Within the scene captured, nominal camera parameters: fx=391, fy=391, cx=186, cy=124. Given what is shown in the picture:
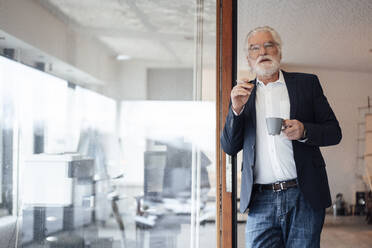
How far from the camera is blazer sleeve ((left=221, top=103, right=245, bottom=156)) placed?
1.62 metres

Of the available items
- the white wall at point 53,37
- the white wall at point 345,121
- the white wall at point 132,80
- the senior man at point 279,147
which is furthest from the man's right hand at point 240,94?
the white wall at point 53,37

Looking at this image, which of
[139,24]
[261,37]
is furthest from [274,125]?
[139,24]

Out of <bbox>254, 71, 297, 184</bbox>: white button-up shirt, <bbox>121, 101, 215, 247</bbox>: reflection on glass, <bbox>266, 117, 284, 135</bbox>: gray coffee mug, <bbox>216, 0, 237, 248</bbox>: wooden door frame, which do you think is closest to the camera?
<bbox>266, 117, 284, 135</bbox>: gray coffee mug

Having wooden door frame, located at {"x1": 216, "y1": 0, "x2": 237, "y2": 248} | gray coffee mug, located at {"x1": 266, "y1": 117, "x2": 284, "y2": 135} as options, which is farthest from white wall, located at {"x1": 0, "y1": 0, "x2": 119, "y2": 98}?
Result: gray coffee mug, located at {"x1": 266, "y1": 117, "x2": 284, "y2": 135}

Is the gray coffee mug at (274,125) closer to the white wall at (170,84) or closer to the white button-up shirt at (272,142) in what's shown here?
the white button-up shirt at (272,142)

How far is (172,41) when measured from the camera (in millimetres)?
2221

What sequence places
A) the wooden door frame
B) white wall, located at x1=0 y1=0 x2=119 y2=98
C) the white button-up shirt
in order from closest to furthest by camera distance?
1. the white button-up shirt
2. the wooden door frame
3. white wall, located at x1=0 y1=0 x2=119 y2=98

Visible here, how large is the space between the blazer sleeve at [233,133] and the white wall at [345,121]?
19.0 inches

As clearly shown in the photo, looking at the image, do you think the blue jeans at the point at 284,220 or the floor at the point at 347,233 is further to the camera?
the floor at the point at 347,233

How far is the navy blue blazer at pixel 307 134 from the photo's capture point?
1573 millimetres

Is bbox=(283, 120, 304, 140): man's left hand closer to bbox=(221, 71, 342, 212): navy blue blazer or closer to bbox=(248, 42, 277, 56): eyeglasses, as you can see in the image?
bbox=(221, 71, 342, 212): navy blue blazer

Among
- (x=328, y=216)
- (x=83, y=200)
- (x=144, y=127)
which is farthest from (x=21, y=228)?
(x=328, y=216)

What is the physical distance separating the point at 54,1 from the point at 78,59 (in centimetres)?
36

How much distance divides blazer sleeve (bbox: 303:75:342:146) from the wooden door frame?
47 cm
